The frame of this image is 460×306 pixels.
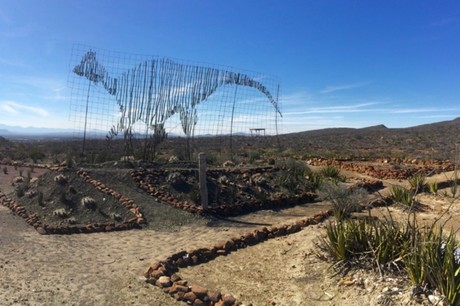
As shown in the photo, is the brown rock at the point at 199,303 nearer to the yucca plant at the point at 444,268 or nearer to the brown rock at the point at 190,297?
the brown rock at the point at 190,297

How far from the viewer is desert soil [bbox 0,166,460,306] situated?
209 inches

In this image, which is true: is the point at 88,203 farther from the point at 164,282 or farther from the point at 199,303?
the point at 199,303

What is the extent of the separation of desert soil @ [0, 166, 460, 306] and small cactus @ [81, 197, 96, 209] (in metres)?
1.36

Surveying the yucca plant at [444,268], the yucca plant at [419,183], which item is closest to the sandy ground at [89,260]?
the yucca plant at [444,268]

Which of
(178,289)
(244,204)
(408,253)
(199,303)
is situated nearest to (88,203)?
(244,204)

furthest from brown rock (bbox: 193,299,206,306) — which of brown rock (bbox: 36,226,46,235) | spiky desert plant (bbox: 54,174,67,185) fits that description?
spiky desert plant (bbox: 54,174,67,185)

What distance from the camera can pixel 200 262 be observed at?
6.82m

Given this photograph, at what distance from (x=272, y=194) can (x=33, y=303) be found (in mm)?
7768

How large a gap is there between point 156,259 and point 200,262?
74 centimetres

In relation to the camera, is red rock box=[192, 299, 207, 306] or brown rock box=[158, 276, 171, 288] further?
brown rock box=[158, 276, 171, 288]

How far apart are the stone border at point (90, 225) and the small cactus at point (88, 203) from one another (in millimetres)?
593

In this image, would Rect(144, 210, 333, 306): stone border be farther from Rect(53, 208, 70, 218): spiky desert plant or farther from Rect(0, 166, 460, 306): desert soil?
Rect(53, 208, 70, 218): spiky desert plant

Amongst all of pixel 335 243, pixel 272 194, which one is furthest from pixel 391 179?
pixel 335 243

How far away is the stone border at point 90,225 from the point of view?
869cm
